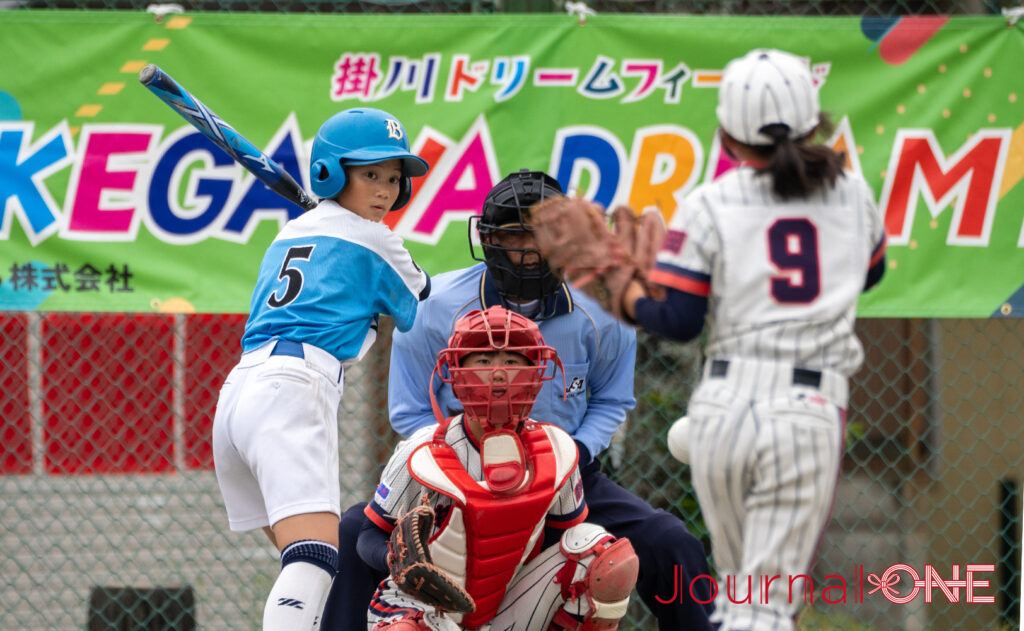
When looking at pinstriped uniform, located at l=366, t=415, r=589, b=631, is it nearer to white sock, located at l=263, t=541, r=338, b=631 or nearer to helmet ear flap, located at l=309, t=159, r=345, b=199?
white sock, located at l=263, t=541, r=338, b=631

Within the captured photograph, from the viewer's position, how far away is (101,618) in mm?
4211

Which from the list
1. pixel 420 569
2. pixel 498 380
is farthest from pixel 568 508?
pixel 420 569

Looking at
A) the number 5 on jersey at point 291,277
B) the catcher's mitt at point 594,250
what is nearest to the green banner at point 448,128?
the number 5 on jersey at point 291,277

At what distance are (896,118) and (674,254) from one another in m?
2.22

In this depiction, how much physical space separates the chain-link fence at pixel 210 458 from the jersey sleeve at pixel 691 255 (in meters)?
2.09

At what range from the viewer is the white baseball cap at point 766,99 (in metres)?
2.28

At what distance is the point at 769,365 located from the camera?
228 cm

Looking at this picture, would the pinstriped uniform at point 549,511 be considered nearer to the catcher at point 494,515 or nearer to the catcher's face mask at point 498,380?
the catcher at point 494,515

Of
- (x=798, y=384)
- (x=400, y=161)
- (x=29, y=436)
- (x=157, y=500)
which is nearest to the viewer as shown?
(x=798, y=384)

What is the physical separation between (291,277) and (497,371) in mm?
642

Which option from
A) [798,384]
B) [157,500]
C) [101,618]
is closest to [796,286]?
[798,384]

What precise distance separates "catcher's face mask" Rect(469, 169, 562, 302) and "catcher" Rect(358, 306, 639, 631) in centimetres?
36

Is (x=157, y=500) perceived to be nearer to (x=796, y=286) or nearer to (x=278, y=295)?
(x=278, y=295)

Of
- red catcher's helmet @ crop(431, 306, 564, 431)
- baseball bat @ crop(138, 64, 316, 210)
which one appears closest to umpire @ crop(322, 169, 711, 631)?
red catcher's helmet @ crop(431, 306, 564, 431)
